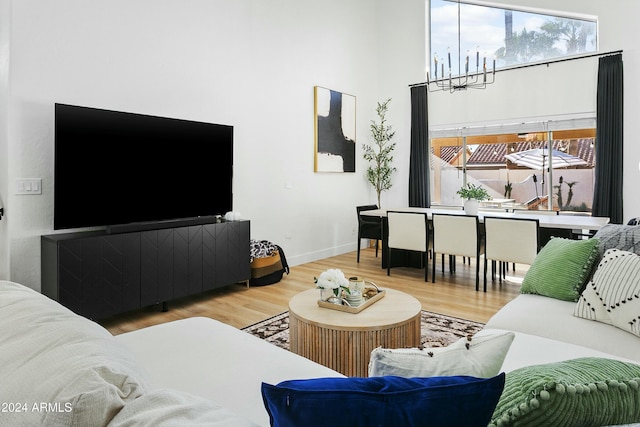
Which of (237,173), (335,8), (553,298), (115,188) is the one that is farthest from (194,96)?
(553,298)

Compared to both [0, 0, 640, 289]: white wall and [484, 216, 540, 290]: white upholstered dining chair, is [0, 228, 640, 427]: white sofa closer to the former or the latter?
[484, 216, 540, 290]: white upholstered dining chair

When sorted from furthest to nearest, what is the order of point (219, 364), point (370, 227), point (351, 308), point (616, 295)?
point (370, 227) < point (351, 308) < point (616, 295) < point (219, 364)

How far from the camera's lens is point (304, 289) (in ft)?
14.8

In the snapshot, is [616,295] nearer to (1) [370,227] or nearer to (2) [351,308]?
(2) [351,308]

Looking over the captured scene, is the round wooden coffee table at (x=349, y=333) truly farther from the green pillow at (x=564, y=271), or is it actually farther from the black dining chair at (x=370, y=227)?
the black dining chair at (x=370, y=227)

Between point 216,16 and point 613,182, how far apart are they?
5.18 metres

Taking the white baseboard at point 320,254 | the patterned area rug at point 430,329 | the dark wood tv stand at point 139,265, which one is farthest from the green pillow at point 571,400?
the white baseboard at point 320,254

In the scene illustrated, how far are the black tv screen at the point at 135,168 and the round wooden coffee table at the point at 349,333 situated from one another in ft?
6.60

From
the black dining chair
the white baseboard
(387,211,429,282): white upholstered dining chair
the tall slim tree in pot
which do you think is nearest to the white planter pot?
(387,211,429,282): white upholstered dining chair

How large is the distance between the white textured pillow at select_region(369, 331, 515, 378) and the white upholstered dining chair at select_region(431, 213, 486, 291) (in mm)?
3566

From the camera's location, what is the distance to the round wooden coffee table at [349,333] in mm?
2188

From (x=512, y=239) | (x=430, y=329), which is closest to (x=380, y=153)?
(x=512, y=239)

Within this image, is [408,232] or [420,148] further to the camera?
[420,148]

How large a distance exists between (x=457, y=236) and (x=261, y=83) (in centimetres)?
294
